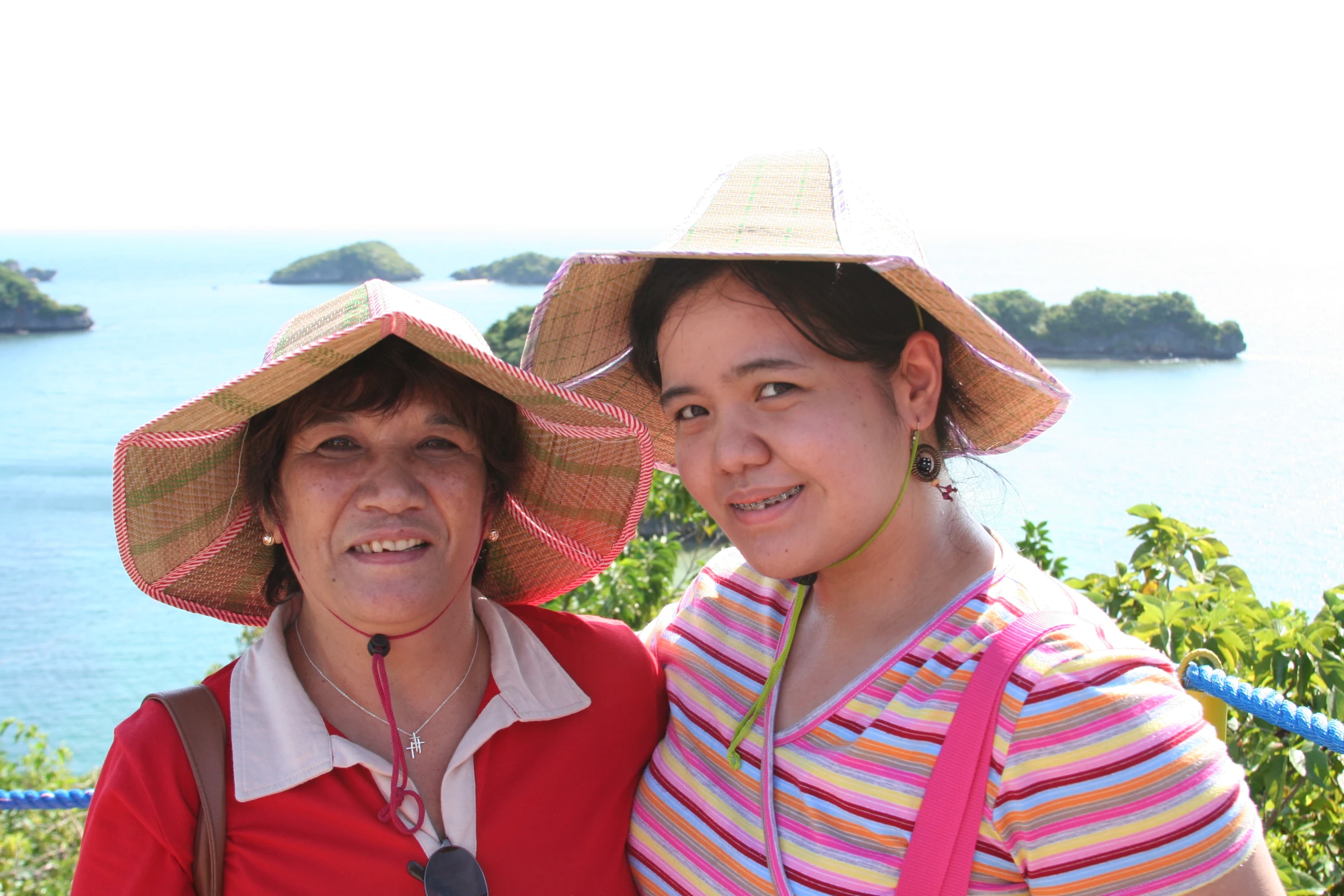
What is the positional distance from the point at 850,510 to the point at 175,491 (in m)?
1.46

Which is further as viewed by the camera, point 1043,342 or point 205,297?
point 205,297

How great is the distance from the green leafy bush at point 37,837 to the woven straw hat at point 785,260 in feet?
10.5

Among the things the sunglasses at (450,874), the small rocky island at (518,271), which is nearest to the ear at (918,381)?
the sunglasses at (450,874)

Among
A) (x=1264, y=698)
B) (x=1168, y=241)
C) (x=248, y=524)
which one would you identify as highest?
(x=248, y=524)

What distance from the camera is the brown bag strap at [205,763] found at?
1729mm

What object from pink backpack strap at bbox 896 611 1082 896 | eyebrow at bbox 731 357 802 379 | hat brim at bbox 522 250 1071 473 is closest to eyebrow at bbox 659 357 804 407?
eyebrow at bbox 731 357 802 379

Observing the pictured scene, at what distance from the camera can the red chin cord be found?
6.09 ft

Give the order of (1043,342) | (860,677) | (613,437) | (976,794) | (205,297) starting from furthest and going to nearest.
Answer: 1. (205,297)
2. (1043,342)
3. (613,437)
4. (860,677)
5. (976,794)

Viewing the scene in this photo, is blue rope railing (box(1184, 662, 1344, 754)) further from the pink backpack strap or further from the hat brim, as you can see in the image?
the pink backpack strap

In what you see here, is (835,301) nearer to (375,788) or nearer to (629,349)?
(629,349)

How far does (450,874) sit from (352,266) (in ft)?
267

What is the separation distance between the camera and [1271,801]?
2.90 meters

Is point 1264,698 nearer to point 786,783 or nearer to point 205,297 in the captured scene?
point 786,783

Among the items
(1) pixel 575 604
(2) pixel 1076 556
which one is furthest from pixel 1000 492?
(2) pixel 1076 556
